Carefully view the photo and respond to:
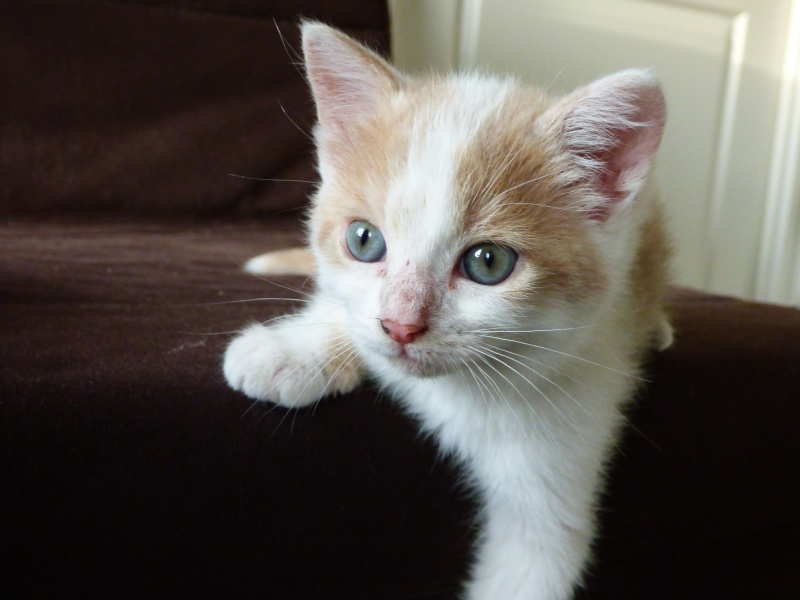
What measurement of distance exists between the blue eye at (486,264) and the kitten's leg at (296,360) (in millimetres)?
206

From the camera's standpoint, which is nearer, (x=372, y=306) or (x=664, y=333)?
(x=372, y=306)

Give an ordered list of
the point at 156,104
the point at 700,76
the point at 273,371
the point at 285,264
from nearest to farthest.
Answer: the point at 273,371, the point at 285,264, the point at 156,104, the point at 700,76

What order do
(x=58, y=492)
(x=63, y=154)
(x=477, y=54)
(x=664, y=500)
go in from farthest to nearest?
(x=477, y=54)
(x=63, y=154)
(x=664, y=500)
(x=58, y=492)

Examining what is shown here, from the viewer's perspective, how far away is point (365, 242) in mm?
758

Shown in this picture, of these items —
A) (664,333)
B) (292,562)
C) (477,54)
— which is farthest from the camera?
(477,54)

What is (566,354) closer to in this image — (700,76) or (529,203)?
(529,203)

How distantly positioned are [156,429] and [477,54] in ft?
5.56

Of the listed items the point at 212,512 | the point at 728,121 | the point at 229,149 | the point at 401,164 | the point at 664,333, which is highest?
the point at 728,121

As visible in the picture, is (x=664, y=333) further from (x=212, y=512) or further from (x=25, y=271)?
(x=25, y=271)

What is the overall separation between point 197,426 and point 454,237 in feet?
1.16

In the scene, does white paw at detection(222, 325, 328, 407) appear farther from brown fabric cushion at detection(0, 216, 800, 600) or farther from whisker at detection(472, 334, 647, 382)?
whisker at detection(472, 334, 647, 382)

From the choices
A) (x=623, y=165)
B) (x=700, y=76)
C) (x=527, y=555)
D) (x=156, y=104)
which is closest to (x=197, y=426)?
(x=527, y=555)

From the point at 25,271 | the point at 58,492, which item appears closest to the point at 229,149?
the point at 25,271

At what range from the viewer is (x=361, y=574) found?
0.80 metres
